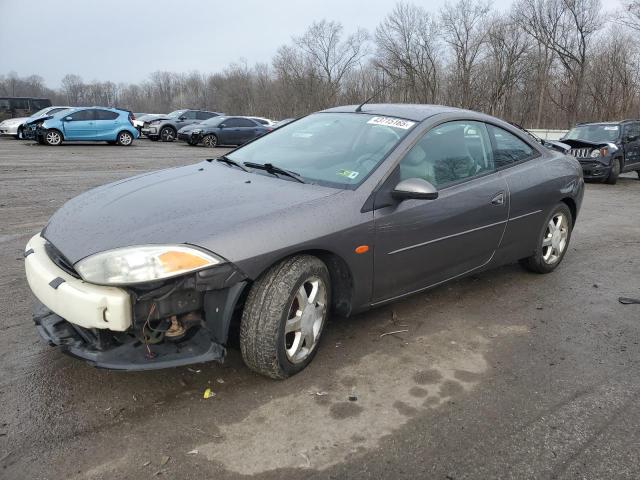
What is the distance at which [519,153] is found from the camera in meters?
4.46

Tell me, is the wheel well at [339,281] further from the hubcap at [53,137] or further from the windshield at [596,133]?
the hubcap at [53,137]

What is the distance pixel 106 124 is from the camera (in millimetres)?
20391

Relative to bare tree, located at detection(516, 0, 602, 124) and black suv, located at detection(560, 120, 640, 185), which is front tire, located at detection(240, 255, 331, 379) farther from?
bare tree, located at detection(516, 0, 602, 124)

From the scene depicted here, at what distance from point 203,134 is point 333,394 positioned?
20842 millimetres

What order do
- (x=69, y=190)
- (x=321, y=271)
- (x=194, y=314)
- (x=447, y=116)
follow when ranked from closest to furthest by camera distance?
(x=194, y=314)
(x=321, y=271)
(x=447, y=116)
(x=69, y=190)

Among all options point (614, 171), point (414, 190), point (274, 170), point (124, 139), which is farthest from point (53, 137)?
point (414, 190)

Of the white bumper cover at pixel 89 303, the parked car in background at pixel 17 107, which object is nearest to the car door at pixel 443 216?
the white bumper cover at pixel 89 303

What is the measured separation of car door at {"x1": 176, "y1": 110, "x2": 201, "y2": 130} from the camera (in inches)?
1039

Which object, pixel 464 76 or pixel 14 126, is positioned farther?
pixel 464 76

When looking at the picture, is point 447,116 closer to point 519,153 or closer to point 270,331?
point 519,153

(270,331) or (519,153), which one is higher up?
(519,153)

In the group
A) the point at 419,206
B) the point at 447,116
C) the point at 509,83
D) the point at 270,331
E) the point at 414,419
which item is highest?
the point at 509,83

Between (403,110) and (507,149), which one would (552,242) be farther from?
(403,110)

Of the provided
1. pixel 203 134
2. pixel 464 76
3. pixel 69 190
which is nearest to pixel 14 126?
pixel 203 134
